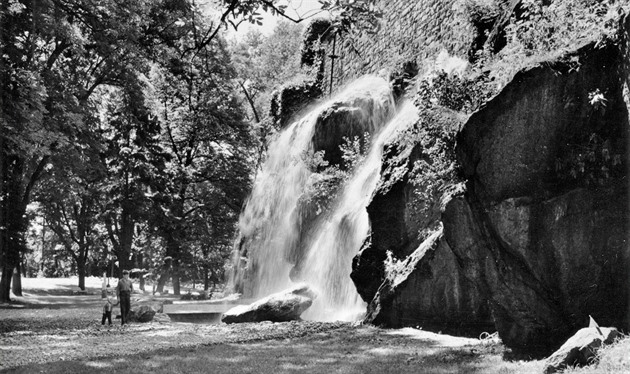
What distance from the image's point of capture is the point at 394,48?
2027 centimetres

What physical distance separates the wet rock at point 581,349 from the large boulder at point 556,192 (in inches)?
37.4

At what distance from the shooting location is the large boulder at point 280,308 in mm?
14055

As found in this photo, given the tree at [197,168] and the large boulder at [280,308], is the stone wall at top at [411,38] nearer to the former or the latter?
the large boulder at [280,308]

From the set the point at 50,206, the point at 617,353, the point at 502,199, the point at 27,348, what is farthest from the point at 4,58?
the point at 50,206

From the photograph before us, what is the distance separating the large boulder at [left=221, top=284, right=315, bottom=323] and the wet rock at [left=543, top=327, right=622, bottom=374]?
27.9ft

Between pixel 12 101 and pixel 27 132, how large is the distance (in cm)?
70

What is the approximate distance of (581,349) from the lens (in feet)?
19.2

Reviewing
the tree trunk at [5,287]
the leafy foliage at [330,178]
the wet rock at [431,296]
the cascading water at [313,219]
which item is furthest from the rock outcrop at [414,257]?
the tree trunk at [5,287]

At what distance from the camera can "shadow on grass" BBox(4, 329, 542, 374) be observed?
7.12 meters

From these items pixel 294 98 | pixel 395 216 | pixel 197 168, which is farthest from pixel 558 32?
pixel 197 168

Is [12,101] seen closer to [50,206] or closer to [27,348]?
[27,348]

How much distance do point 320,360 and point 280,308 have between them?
246 inches

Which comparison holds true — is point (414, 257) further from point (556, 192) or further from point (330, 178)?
point (330, 178)

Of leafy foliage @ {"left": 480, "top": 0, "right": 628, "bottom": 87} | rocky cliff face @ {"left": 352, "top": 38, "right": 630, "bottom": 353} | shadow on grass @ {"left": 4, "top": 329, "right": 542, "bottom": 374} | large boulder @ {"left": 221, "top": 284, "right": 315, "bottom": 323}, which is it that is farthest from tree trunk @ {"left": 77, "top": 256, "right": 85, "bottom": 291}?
leafy foliage @ {"left": 480, "top": 0, "right": 628, "bottom": 87}
